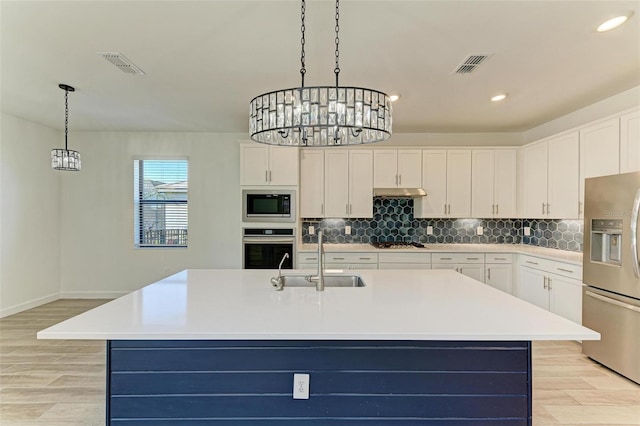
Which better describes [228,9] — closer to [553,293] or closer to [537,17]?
[537,17]

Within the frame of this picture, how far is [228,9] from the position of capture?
6.79 feet

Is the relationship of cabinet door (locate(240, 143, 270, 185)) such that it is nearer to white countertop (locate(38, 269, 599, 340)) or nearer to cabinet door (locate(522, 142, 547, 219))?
white countertop (locate(38, 269, 599, 340))

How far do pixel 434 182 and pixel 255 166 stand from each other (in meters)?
2.49

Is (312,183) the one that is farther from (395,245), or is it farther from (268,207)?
(395,245)

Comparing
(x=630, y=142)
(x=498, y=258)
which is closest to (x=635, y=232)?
(x=630, y=142)

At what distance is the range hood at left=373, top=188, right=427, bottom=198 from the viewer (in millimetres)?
4652

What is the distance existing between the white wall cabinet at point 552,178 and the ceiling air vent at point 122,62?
14.4 feet

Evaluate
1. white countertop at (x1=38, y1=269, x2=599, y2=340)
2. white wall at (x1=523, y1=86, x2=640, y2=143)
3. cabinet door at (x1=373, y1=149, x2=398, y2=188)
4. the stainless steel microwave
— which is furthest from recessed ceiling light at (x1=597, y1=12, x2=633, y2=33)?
the stainless steel microwave

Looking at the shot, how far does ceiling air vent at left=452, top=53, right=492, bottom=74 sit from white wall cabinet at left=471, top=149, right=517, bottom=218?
7.06ft

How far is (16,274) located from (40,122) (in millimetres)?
2077

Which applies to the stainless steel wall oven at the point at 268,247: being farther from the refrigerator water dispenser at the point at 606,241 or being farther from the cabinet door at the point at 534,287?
the refrigerator water dispenser at the point at 606,241

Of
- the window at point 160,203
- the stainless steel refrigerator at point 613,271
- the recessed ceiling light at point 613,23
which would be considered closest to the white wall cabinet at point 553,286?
the stainless steel refrigerator at point 613,271

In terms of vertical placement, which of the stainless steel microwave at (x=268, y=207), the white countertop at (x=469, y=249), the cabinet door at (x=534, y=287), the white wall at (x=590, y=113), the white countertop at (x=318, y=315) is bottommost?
the cabinet door at (x=534, y=287)

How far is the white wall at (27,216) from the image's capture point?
4414 mm
